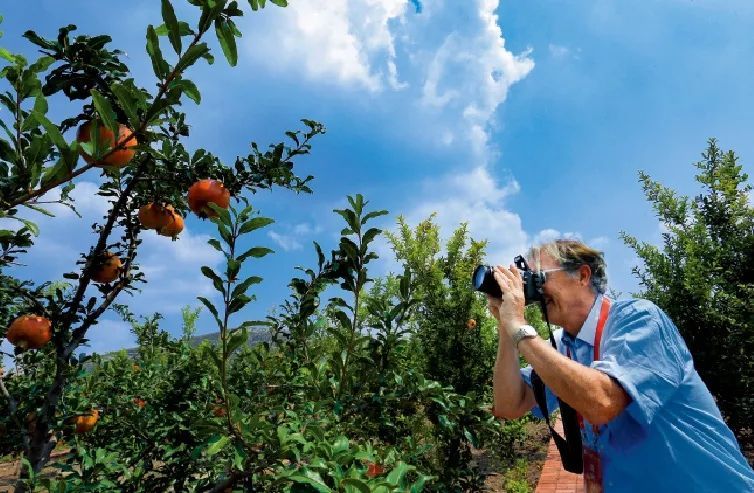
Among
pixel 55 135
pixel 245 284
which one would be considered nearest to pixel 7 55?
pixel 55 135

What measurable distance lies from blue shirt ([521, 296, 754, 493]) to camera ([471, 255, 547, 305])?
27 centimetres

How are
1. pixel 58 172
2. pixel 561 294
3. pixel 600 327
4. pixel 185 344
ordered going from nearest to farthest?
pixel 58 172, pixel 600 327, pixel 561 294, pixel 185 344

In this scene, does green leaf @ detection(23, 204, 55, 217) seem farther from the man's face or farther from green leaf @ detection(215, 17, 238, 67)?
the man's face

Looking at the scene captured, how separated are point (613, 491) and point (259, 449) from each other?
99cm

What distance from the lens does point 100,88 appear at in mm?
1887

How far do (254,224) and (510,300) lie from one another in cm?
84

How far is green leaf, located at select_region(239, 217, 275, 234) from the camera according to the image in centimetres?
137

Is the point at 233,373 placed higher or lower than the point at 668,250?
lower

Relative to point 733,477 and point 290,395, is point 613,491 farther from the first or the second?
point 290,395

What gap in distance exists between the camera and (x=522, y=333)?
161 cm

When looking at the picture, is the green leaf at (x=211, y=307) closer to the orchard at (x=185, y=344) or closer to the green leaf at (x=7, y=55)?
the orchard at (x=185, y=344)

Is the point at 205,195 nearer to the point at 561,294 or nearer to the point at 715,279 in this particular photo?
the point at 561,294

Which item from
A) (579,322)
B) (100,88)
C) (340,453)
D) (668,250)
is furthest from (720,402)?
(100,88)

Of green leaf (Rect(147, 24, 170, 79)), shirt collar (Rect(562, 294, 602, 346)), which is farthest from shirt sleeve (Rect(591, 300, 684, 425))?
green leaf (Rect(147, 24, 170, 79))
